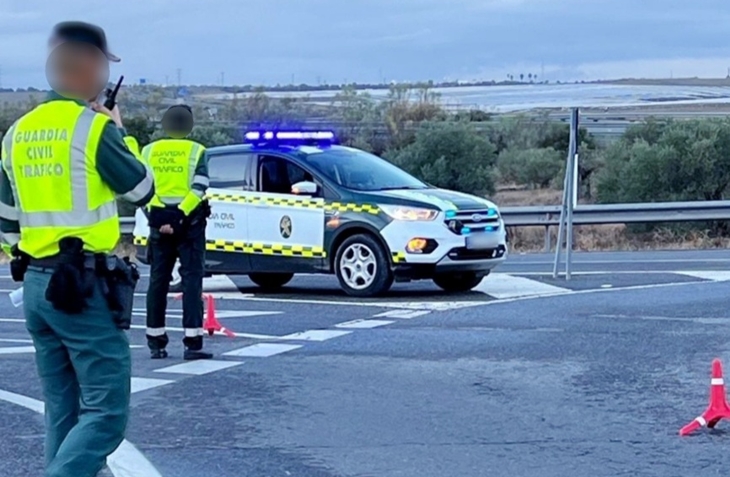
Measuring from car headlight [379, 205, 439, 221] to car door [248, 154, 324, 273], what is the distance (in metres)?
0.87

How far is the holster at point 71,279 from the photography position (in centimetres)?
520

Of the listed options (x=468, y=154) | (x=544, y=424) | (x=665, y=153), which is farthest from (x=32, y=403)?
(x=468, y=154)

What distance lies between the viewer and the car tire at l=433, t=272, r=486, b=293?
14.6 metres

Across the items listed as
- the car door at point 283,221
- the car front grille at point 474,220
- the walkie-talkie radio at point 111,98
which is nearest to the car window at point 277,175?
the car door at point 283,221

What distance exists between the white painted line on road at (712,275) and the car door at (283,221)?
4.52 m

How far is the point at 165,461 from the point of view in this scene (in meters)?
7.05

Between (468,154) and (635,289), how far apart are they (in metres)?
23.7

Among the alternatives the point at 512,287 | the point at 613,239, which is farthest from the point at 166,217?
the point at 613,239

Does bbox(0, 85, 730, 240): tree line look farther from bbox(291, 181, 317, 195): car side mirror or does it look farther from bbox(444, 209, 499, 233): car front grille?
bbox(444, 209, 499, 233): car front grille

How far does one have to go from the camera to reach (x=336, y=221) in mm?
14273

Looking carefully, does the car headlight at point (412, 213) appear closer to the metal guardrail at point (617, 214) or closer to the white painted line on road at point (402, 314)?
the white painted line on road at point (402, 314)

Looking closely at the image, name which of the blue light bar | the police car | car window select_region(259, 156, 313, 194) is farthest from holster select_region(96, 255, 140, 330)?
the blue light bar

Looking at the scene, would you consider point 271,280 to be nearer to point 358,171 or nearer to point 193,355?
point 358,171

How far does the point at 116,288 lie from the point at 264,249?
9423 mm
